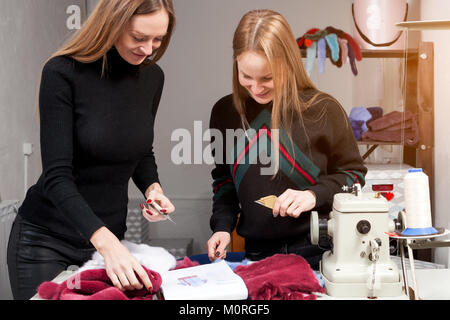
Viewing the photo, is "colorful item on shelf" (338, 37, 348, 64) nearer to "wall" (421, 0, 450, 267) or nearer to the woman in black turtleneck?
"wall" (421, 0, 450, 267)

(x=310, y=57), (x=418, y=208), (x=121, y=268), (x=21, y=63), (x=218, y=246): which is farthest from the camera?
(x=310, y=57)

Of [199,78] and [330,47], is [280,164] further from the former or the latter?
[330,47]

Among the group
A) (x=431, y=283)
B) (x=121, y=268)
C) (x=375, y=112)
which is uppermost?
(x=375, y=112)

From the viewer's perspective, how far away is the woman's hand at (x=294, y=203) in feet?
4.16

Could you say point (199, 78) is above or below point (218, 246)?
above

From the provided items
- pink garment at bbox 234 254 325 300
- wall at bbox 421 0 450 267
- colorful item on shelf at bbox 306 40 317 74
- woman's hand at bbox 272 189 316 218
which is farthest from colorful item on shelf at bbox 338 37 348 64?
pink garment at bbox 234 254 325 300

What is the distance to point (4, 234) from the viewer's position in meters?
1.63

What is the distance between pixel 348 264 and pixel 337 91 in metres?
0.77

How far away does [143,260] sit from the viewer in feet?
4.04

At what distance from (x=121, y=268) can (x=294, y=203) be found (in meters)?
0.49

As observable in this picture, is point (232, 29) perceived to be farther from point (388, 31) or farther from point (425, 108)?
point (425, 108)

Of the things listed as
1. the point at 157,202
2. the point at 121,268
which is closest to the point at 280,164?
the point at 157,202

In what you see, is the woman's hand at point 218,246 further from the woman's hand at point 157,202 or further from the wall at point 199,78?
the wall at point 199,78

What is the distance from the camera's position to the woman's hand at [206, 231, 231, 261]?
54.9 inches
